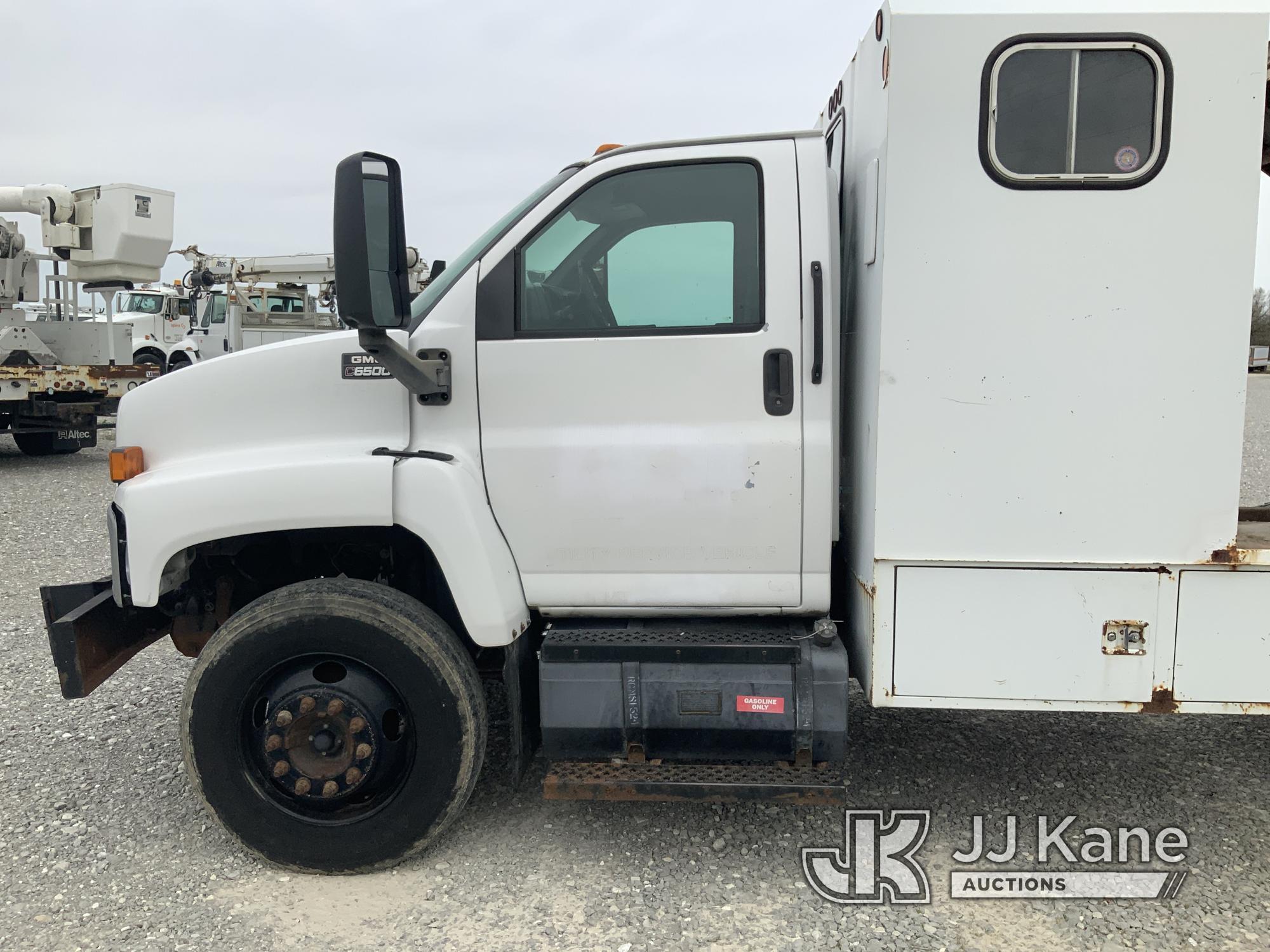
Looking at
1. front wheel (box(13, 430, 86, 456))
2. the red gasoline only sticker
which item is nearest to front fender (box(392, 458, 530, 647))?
the red gasoline only sticker

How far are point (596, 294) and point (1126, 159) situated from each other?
5.24ft

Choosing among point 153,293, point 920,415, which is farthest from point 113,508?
point 153,293

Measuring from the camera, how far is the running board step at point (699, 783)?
3053mm

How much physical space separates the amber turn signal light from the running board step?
5.70ft

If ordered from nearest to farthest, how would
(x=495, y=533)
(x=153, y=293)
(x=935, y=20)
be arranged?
(x=935, y=20) < (x=495, y=533) < (x=153, y=293)

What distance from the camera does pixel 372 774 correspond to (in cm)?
318

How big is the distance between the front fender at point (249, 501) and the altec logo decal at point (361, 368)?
239 millimetres

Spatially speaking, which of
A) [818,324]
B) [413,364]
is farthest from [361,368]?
[818,324]

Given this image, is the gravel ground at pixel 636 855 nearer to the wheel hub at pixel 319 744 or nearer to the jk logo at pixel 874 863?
the jk logo at pixel 874 863

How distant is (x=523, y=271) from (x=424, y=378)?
18.7 inches

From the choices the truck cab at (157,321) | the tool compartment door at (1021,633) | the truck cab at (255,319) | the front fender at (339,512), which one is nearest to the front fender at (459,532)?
the front fender at (339,512)

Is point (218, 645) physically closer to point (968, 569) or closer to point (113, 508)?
point (113, 508)

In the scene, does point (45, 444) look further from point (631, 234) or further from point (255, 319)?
point (631, 234)

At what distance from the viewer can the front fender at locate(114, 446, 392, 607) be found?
3078 millimetres
